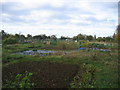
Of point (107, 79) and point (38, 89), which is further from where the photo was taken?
point (107, 79)

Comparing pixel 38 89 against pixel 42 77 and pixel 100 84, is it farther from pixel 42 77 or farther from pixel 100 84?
pixel 100 84

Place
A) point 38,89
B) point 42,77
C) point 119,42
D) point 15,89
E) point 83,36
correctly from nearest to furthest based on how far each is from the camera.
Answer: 1. point 15,89
2. point 38,89
3. point 119,42
4. point 42,77
5. point 83,36

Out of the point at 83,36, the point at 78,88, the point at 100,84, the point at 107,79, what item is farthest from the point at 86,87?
the point at 83,36

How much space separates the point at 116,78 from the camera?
12.4 feet

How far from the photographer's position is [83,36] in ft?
116

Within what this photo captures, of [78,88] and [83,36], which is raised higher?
[83,36]

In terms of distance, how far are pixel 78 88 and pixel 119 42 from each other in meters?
1.70

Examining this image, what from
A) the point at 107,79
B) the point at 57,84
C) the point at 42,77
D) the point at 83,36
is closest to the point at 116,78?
the point at 107,79

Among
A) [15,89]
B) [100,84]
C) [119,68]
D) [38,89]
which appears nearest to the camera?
[15,89]

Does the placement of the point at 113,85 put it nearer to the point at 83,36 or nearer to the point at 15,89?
the point at 15,89

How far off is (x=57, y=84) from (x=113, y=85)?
139cm

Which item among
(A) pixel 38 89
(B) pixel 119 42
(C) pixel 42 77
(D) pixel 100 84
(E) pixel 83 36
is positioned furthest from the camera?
(E) pixel 83 36

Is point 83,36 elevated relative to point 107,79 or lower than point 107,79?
elevated

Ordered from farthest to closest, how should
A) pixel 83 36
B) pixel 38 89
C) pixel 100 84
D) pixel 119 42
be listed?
pixel 83 36, pixel 119 42, pixel 100 84, pixel 38 89
